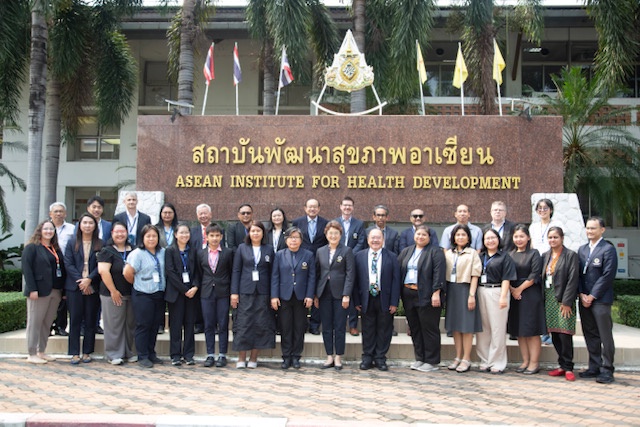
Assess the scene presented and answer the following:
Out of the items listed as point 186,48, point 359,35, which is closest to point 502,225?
point 359,35

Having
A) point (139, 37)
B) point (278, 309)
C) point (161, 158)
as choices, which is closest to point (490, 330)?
point (278, 309)

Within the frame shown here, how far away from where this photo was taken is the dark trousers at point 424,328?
248 inches

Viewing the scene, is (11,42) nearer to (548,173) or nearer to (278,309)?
(278,309)

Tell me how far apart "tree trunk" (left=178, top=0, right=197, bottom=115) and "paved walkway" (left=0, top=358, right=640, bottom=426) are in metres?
7.88

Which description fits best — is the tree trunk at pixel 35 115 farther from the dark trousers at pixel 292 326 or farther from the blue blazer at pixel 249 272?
the dark trousers at pixel 292 326

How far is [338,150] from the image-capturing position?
9016 millimetres

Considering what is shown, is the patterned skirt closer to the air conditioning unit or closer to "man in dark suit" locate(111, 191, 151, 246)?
"man in dark suit" locate(111, 191, 151, 246)

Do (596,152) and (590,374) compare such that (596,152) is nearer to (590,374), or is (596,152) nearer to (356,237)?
(356,237)

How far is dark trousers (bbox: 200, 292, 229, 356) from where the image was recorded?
652 centimetres

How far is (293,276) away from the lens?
21.0 ft

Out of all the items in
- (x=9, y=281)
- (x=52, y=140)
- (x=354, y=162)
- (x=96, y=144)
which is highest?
(x=96, y=144)

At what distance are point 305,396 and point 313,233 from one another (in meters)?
2.72

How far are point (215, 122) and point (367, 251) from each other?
153 inches

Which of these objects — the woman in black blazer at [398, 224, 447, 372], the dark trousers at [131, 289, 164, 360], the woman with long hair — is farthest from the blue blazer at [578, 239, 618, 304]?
the woman with long hair
